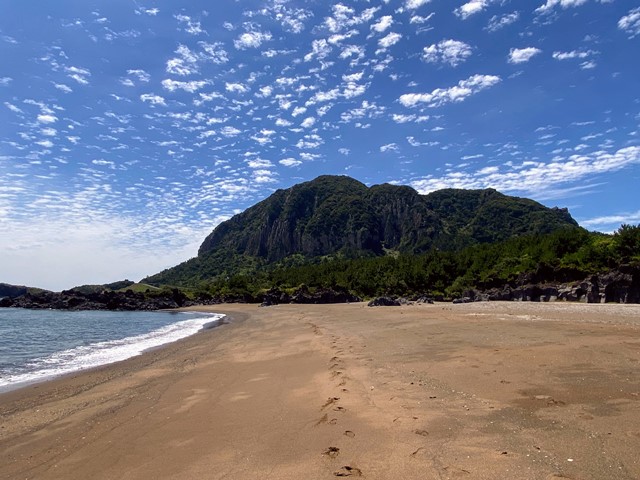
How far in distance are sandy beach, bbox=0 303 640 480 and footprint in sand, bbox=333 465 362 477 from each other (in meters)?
0.03

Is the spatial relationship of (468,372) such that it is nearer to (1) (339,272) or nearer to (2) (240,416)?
(2) (240,416)

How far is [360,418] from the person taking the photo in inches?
294

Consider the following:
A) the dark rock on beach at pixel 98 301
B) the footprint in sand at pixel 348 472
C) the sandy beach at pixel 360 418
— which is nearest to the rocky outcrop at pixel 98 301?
the dark rock on beach at pixel 98 301

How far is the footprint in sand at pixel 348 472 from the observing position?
5.28 m

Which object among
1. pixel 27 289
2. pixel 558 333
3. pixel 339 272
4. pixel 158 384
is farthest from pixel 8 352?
pixel 27 289

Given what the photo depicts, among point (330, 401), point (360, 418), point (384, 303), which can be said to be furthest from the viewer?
point (384, 303)

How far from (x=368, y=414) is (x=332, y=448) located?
157cm

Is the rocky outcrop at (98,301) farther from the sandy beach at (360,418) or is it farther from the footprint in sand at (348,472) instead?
the footprint in sand at (348,472)

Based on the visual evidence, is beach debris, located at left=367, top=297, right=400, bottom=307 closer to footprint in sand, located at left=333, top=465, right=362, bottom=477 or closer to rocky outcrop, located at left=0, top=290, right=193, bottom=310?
footprint in sand, located at left=333, top=465, right=362, bottom=477

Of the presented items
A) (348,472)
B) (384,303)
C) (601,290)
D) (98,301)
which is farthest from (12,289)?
(348,472)

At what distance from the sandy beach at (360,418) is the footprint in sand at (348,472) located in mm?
27

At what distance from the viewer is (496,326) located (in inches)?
751

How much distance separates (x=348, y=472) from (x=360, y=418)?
7.07 feet

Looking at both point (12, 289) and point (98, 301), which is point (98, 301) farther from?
point (12, 289)
